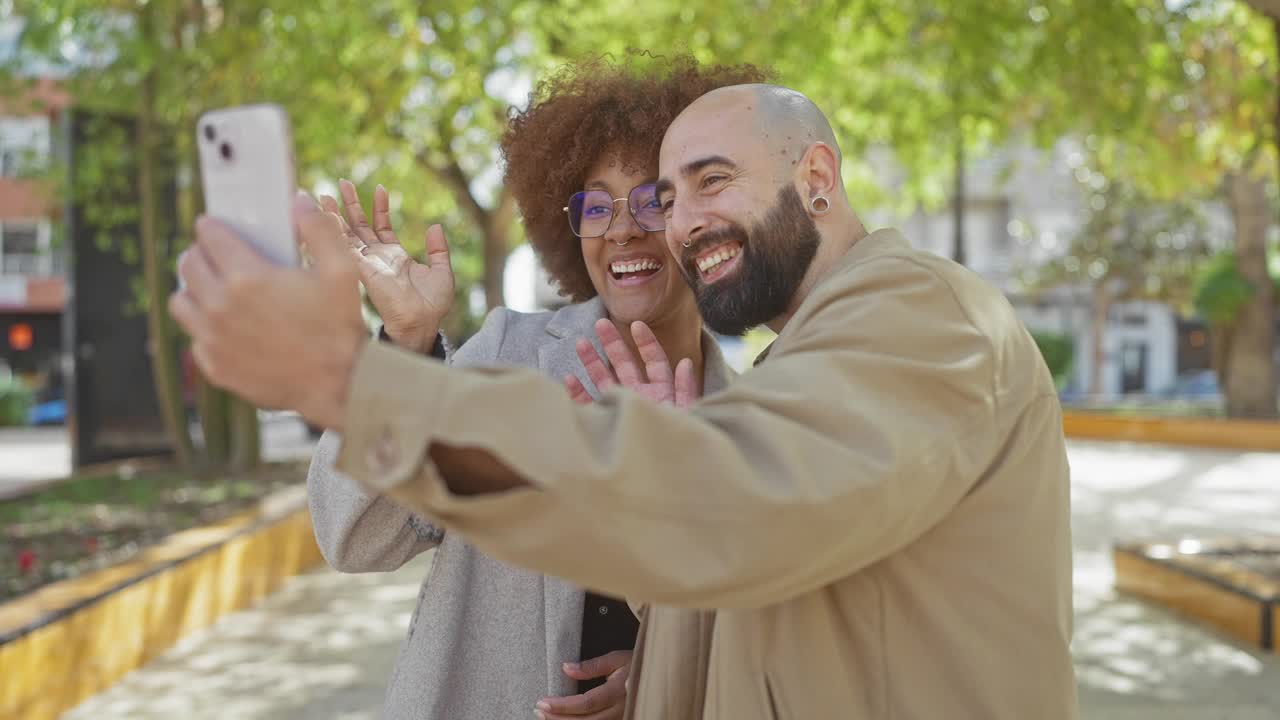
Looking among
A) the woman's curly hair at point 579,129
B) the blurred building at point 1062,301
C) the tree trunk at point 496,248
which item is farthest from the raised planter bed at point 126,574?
the blurred building at point 1062,301

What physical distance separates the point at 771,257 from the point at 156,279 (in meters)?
13.3

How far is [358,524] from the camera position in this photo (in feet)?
7.80

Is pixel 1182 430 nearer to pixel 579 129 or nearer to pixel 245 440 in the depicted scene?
pixel 245 440

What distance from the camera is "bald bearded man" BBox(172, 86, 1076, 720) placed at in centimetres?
129

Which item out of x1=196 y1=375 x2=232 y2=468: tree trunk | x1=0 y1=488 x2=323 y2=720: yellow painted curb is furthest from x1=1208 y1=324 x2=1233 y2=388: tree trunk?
x1=0 y1=488 x2=323 y2=720: yellow painted curb

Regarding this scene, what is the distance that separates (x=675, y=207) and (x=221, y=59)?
11.6 metres

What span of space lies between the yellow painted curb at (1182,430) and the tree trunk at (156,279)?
13.0 metres

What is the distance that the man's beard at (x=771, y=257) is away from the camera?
6.31 feet

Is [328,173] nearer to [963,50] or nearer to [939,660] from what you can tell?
[963,50]

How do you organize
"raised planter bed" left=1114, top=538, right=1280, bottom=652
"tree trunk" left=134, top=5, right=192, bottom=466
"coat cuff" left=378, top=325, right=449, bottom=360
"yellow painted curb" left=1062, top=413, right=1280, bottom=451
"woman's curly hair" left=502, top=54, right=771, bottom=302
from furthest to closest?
"yellow painted curb" left=1062, top=413, right=1280, bottom=451
"tree trunk" left=134, top=5, right=192, bottom=466
"raised planter bed" left=1114, top=538, right=1280, bottom=652
"woman's curly hair" left=502, top=54, right=771, bottom=302
"coat cuff" left=378, top=325, right=449, bottom=360

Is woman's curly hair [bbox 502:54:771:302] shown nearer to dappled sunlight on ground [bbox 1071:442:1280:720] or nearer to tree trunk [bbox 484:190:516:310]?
dappled sunlight on ground [bbox 1071:442:1280:720]

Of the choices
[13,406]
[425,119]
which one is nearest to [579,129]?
[425,119]

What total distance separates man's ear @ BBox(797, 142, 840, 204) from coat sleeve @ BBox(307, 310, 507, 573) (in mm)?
753

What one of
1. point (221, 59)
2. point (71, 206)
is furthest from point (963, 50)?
point (71, 206)
